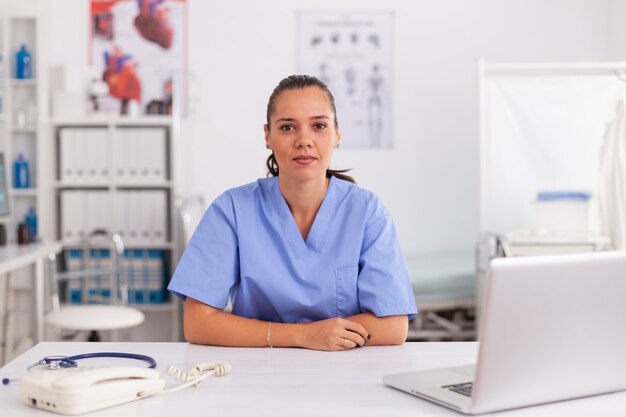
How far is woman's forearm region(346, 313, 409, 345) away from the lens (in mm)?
1733

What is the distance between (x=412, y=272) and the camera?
13.0ft

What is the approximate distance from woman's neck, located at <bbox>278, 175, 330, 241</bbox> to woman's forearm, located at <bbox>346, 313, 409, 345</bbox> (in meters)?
0.27

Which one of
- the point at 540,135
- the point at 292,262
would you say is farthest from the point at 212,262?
the point at 540,135

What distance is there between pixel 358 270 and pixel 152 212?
261 cm

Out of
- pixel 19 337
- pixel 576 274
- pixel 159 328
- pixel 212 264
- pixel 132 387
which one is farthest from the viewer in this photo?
pixel 159 328

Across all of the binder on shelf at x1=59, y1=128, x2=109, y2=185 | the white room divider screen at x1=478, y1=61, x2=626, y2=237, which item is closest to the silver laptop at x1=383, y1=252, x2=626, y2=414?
the white room divider screen at x1=478, y1=61, x2=626, y2=237

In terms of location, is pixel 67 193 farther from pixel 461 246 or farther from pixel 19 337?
pixel 461 246

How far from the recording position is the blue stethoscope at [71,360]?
4.74ft

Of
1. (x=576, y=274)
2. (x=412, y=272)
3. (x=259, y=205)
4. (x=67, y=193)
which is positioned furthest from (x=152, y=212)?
(x=576, y=274)

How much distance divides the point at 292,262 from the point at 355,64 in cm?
302

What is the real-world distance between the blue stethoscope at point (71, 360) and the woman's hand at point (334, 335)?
0.34 m

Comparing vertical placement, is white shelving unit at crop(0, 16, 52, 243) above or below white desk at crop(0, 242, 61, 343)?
above

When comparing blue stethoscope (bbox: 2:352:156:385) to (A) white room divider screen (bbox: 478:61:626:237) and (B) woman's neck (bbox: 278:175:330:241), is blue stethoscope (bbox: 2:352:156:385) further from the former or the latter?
(A) white room divider screen (bbox: 478:61:626:237)

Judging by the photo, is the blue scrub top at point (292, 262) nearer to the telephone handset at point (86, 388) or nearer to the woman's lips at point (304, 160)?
the woman's lips at point (304, 160)
